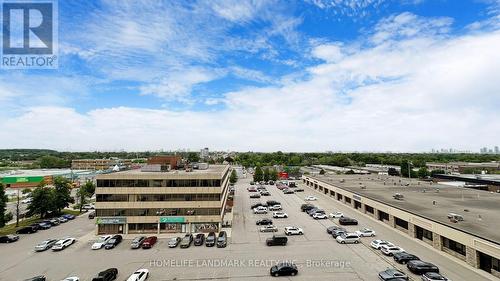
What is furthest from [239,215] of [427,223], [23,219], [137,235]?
[23,219]

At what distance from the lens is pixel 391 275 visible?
29234mm

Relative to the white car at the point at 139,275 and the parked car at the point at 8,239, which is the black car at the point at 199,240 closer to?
the white car at the point at 139,275

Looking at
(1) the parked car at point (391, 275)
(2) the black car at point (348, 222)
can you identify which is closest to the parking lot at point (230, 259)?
(1) the parked car at point (391, 275)

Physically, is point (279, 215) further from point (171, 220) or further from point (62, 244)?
point (62, 244)

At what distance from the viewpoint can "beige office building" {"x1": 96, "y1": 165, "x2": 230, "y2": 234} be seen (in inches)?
1903

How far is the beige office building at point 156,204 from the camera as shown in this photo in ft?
159

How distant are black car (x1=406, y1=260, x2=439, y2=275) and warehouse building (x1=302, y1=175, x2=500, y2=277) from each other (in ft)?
17.6

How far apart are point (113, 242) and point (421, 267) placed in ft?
127

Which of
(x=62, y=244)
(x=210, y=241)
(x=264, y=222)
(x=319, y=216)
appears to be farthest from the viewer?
(x=319, y=216)

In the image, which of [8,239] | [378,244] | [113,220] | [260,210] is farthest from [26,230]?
[378,244]

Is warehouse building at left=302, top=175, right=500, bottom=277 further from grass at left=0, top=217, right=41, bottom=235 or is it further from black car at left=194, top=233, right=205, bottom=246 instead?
grass at left=0, top=217, right=41, bottom=235

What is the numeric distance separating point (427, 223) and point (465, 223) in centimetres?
421

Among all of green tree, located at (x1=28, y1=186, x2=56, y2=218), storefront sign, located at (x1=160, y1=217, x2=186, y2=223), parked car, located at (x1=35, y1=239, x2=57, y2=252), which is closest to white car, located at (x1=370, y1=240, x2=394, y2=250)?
storefront sign, located at (x1=160, y1=217, x2=186, y2=223)

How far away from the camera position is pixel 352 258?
118 feet
